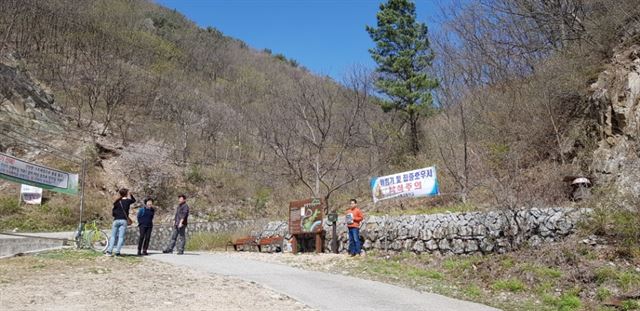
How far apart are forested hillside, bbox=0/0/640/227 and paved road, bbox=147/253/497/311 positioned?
412cm

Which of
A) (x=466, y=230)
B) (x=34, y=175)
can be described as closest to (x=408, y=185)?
(x=466, y=230)

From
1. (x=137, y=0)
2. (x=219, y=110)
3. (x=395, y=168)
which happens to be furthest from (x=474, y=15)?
(x=137, y=0)

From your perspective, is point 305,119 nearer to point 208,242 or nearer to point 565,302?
point 208,242

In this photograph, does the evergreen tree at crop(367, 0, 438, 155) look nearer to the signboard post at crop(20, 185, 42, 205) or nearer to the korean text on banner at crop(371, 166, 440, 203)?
the korean text on banner at crop(371, 166, 440, 203)

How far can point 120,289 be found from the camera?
8281 mm

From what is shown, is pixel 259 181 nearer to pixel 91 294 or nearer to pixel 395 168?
pixel 395 168

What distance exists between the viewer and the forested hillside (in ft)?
54.0

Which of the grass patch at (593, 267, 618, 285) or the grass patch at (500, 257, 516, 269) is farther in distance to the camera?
the grass patch at (500, 257, 516, 269)

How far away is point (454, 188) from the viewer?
739 inches

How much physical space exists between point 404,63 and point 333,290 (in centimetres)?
2079

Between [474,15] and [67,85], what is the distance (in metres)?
33.4

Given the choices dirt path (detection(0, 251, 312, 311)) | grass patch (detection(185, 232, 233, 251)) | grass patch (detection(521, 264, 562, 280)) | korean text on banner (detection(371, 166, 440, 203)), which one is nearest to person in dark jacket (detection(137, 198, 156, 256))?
dirt path (detection(0, 251, 312, 311))

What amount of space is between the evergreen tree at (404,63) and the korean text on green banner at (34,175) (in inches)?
688

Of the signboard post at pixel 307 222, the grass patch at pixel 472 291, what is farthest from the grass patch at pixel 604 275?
the signboard post at pixel 307 222
